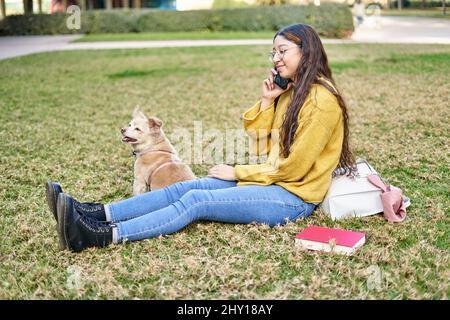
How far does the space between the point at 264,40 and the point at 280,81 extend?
61.6 ft

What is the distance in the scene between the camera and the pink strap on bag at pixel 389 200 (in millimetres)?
4070

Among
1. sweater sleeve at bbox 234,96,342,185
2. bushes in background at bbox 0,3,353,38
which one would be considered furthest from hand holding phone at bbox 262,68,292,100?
bushes in background at bbox 0,3,353,38

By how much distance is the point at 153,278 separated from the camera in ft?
10.9

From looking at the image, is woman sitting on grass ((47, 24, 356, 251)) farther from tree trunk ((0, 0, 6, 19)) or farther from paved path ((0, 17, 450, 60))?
Answer: tree trunk ((0, 0, 6, 19))

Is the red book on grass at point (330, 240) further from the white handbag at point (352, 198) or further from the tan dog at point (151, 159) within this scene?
the tan dog at point (151, 159)

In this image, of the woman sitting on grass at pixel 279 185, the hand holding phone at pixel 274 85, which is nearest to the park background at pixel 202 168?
the woman sitting on grass at pixel 279 185

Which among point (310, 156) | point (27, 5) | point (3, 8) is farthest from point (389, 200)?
point (27, 5)

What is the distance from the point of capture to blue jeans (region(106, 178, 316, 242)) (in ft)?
12.1

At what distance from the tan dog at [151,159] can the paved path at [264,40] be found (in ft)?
48.2

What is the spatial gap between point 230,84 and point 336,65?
11.5 ft

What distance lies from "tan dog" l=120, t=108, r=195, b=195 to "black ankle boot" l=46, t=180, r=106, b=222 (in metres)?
0.75

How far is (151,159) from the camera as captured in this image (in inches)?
185
